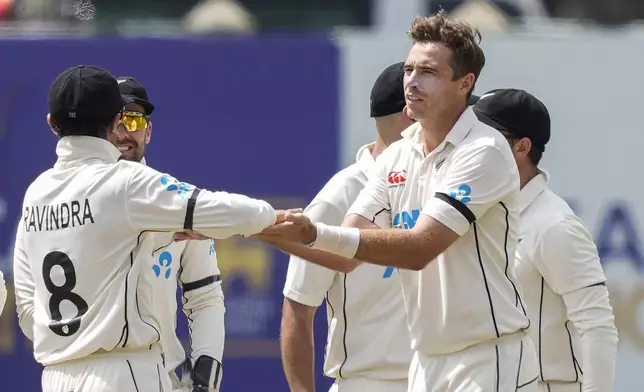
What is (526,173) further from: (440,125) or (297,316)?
(297,316)

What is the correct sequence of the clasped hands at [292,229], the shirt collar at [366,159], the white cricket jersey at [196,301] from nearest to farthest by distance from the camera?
the clasped hands at [292,229], the white cricket jersey at [196,301], the shirt collar at [366,159]

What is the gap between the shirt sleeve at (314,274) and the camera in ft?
18.5

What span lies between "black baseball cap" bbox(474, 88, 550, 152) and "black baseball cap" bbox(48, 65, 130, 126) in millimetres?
1478

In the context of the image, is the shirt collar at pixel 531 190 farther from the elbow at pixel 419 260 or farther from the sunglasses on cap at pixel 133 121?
the sunglasses on cap at pixel 133 121

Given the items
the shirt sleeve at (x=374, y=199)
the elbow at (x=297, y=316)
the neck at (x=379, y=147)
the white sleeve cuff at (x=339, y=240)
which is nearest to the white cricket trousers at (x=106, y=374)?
the white sleeve cuff at (x=339, y=240)

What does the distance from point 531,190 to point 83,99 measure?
177 cm

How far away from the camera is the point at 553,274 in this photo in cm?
523

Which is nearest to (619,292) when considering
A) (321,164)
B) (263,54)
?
(321,164)

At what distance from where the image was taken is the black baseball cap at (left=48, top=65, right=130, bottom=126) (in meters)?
4.75

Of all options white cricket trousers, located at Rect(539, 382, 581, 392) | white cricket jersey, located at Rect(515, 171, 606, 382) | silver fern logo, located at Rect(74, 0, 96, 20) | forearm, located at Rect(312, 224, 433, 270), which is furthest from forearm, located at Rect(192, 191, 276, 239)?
silver fern logo, located at Rect(74, 0, 96, 20)

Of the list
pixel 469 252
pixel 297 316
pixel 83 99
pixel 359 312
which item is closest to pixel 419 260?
pixel 469 252

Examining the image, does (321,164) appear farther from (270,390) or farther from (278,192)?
(270,390)

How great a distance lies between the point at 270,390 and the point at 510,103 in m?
3.80

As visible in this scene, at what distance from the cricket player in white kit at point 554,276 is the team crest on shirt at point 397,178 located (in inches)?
25.4
